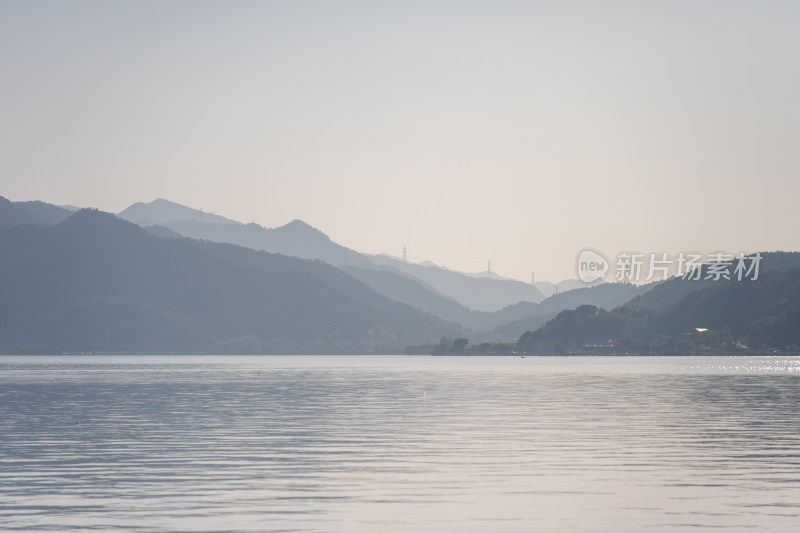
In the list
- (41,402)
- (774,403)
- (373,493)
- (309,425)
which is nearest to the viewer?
(373,493)

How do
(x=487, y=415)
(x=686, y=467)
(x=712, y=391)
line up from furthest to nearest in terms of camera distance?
(x=712, y=391) → (x=487, y=415) → (x=686, y=467)

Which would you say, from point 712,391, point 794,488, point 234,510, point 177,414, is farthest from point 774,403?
point 234,510

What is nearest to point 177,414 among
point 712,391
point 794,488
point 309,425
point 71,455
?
point 309,425

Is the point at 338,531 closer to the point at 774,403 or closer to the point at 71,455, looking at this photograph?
the point at 71,455

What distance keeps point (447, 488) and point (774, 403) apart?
240 ft

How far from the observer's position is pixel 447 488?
155 feet

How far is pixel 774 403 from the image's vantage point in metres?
111

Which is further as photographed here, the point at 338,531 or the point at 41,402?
the point at 41,402

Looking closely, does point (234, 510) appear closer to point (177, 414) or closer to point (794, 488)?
point (794, 488)

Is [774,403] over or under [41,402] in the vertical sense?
over

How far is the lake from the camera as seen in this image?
39.5 meters

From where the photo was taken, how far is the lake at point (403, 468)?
39.5m

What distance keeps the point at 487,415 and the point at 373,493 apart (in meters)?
48.9

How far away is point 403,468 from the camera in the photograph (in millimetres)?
54406
